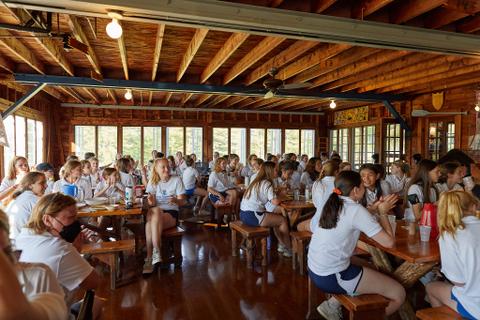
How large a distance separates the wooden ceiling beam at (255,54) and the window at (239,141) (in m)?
5.84

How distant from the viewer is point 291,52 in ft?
17.9

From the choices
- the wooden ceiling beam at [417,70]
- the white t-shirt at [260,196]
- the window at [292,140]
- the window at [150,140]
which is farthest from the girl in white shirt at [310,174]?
the window at [150,140]

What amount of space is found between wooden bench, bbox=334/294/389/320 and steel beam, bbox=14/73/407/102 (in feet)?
19.2

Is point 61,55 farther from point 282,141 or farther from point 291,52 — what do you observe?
point 282,141

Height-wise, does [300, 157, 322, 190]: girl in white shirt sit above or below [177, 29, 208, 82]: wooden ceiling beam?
below

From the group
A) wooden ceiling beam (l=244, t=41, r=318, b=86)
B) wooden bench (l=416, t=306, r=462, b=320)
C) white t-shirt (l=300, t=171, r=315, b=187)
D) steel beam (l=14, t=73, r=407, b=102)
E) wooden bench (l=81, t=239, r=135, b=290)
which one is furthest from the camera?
steel beam (l=14, t=73, r=407, b=102)

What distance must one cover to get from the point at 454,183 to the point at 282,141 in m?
9.73

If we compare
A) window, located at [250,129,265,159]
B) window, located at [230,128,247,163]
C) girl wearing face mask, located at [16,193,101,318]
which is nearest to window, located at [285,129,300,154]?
window, located at [250,129,265,159]

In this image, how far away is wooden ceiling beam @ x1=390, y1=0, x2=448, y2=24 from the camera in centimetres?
336

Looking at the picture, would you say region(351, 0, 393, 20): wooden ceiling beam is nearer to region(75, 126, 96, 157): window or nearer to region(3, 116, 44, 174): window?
region(3, 116, 44, 174): window

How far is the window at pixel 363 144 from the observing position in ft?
37.1

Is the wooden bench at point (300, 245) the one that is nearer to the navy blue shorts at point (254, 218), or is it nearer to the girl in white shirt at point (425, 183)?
the navy blue shorts at point (254, 218)

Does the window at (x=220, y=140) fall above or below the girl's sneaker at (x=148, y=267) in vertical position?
above

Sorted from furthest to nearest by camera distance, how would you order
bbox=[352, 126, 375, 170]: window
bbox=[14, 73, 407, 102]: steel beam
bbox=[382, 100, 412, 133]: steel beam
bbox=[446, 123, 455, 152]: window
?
bbox=[352, 126, 375, 170]: window → bbox=[382, 100, 412, 133]: steel beam → bbox=[446, 123, 455, 152]: window → bbox=[14, 73, 407, 102]: steel beam
